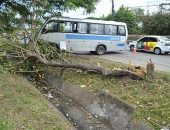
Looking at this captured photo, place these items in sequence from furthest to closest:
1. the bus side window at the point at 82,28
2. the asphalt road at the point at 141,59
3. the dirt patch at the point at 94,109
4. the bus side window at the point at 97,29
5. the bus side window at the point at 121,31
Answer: the bus side window at the point at 121,31, the bus side window at the point at 97,29, the bus side window at the point at 82,28, the asphalt road at the point at 141,59, the dirt patch at the point at 94,109

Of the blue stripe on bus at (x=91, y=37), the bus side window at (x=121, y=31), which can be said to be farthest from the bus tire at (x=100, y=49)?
the bus side window at (x=121, y=31)

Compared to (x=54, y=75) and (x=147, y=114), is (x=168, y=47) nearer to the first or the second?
(x=54, y=75)

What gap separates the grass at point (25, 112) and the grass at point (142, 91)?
6.14ft

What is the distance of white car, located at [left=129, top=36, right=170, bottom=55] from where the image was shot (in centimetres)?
2625

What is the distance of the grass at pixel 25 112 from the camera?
7234 mm

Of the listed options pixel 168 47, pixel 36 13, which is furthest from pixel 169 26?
pixel 36 13

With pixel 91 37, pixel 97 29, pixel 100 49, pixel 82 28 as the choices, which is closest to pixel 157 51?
pixel 100 49

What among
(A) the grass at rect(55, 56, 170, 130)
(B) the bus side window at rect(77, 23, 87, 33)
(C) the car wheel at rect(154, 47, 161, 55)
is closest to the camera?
(A) the grass at rect(55, 56, 170, 130)

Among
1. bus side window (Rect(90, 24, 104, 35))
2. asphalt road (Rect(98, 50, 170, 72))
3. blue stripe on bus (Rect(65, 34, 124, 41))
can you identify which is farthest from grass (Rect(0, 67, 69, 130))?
bus side window (Rect(90, 24, 104, 35))

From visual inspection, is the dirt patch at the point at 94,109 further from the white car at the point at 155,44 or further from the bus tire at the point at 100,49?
the white car at the point at 155,44

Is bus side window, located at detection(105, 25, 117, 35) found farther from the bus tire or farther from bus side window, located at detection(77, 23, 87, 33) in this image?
bus side window, located at detection(77, 23, 87, 33)

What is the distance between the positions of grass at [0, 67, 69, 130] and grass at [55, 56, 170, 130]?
6.14 feet

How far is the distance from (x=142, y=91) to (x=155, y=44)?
693 inches

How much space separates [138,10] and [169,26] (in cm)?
1220
